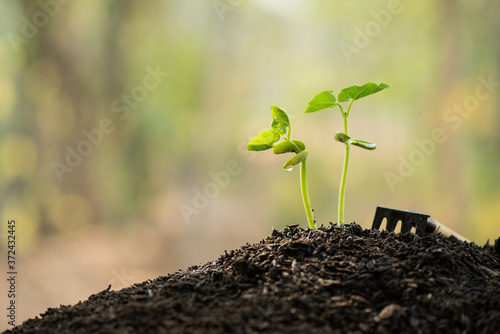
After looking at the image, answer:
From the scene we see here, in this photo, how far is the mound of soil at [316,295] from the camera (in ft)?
2.61

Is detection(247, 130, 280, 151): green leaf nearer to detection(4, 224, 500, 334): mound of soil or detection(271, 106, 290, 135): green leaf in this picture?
detection(271, 106, 290, 135): green leaf

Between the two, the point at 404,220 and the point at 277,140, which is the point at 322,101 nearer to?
the point at 277,140

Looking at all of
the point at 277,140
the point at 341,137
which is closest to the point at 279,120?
the point at 277,140

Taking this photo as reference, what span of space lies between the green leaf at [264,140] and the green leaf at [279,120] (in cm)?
2

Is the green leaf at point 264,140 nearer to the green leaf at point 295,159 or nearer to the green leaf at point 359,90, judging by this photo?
the green leaf at point 295,159

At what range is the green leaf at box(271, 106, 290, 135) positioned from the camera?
1.23 m

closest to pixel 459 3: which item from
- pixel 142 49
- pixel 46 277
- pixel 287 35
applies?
pixel 287 35

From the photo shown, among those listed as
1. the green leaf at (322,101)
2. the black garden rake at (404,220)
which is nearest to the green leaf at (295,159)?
the green leaf at (322,101)

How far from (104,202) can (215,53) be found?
1.61 meters

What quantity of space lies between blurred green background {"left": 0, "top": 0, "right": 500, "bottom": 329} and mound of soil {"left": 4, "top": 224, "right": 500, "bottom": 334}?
2.62 metres

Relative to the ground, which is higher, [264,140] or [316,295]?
[264,140]

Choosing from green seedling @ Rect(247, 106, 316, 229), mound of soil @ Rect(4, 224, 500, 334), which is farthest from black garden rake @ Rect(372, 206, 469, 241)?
green seedling @ Rect(247, 106, 316, 229)

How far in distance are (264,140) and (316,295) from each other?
0.53 m

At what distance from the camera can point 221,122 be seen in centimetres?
372
